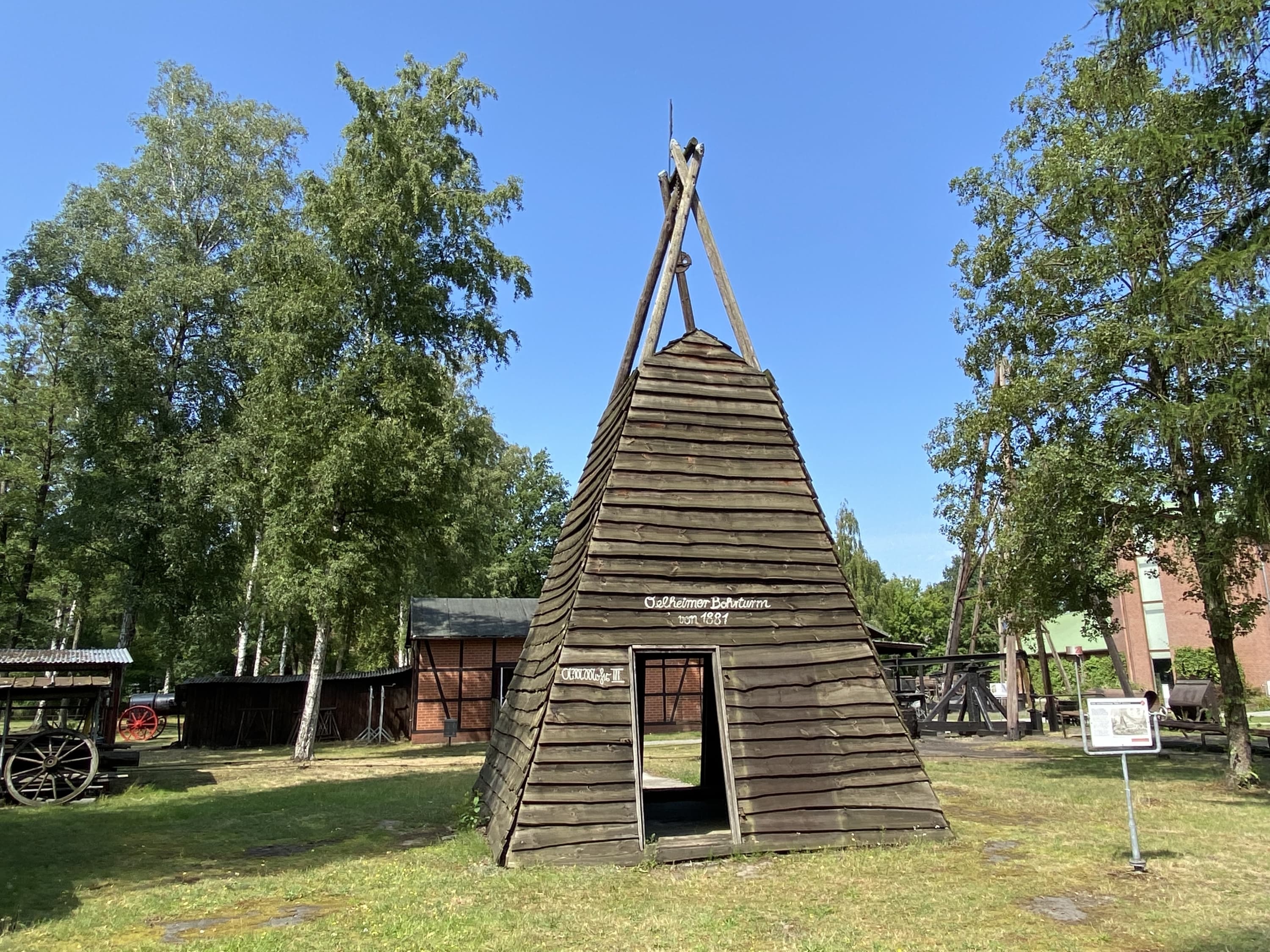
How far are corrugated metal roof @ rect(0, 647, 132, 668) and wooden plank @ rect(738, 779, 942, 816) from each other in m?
13.0

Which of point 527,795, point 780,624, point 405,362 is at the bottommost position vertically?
point 527,795

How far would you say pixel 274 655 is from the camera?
51125 mm

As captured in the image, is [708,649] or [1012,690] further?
[1012,690]

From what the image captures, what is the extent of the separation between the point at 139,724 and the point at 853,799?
99.8 ft

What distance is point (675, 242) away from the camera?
421 inches

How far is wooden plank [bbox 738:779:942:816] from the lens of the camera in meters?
8.23

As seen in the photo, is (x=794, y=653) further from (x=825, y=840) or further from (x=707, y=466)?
(x=707, y=466)

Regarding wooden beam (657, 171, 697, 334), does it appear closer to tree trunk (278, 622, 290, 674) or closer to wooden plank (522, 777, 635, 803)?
wooden plank (522, 777, 635, 803)

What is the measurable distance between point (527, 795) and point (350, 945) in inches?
85.2

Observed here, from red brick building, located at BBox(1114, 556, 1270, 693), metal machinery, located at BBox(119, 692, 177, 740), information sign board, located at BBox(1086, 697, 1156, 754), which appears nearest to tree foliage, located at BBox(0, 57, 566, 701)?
metal machinery, located at BBox(119, 692, 177, 740)

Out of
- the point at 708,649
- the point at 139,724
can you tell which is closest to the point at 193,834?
the point at 708,649

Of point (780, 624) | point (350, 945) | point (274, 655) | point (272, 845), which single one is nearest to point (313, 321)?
point (272, 845)

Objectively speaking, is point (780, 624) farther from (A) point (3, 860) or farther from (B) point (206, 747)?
(B) point (206, 747)

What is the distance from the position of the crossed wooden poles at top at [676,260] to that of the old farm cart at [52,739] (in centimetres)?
1155
